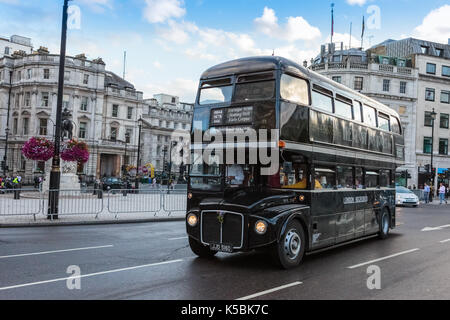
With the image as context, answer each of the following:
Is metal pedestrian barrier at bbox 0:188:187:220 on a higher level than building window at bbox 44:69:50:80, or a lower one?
lower

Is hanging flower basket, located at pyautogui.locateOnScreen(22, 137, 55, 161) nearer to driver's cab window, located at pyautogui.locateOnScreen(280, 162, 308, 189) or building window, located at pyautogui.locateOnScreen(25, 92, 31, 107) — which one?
driver's cab window, located at pyautogui.locateOnScreen(280, 162, 308, 189)

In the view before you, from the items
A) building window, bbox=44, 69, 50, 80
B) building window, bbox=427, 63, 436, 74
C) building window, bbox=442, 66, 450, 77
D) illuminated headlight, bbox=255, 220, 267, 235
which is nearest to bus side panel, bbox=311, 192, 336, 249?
illuminated headlight, bbox=255, 220, 267, 235

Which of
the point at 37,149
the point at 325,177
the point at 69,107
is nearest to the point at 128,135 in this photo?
the point at 69,107

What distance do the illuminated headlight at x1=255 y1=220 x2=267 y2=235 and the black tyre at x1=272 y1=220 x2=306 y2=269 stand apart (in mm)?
408

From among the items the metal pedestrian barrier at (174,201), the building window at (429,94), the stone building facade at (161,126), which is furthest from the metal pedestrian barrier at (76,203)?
the stone building facade at (161,126)

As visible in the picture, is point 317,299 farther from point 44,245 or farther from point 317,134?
point 44,245

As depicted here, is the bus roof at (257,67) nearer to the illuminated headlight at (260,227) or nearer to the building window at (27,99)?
the illuminated headlight at (260,227)

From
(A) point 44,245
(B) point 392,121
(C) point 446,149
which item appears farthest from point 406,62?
(A) point 44,245

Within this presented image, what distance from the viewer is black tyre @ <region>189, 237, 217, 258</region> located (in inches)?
347

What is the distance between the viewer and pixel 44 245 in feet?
33.7
